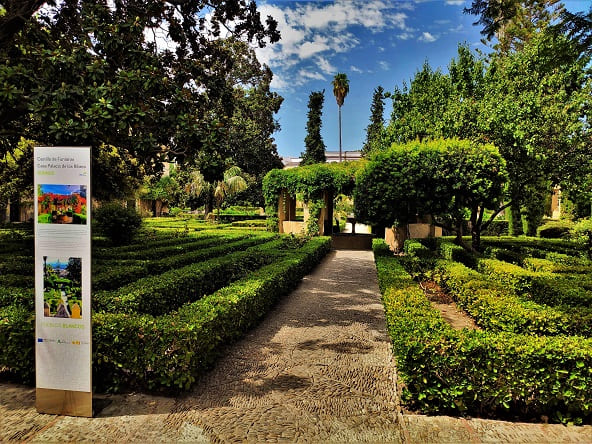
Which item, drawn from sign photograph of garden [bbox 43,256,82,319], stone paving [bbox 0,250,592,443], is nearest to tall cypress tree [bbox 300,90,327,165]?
stone paving [bbox 0,250,592,443]

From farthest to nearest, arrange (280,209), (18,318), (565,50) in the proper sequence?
1. (280,209)
2. (565,50)
3. (18,318)

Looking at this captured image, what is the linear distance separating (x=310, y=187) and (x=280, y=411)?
1663cm

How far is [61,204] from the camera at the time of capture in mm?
3586

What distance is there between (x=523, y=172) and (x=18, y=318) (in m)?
14.2

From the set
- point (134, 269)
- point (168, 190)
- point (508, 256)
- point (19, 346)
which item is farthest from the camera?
point (168, 190)

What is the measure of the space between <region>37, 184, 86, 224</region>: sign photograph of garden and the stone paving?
1.94 metres

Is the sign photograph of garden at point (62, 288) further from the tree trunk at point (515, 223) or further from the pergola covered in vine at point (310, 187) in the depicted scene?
the tree trunk at point (515, 223)

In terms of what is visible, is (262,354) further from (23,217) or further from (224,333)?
(23,217)

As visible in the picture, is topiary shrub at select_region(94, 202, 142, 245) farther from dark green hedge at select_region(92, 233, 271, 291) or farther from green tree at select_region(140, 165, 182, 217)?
green tree at select_region(140, 165, 182, 217)

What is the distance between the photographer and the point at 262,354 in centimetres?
514

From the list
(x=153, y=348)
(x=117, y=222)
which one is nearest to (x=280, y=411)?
(x=153, y=348)

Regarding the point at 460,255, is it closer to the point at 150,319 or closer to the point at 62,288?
the point at 150,319

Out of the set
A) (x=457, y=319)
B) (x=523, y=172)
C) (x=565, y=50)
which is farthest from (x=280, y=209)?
(x=565, y=50)

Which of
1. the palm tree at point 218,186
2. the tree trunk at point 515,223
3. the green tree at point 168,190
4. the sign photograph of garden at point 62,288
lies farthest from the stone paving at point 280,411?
the green tree at point 168,190
